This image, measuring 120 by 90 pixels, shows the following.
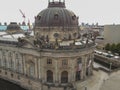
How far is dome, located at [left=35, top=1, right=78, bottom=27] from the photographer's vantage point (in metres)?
55.8

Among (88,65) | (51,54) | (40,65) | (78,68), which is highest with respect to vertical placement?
(51,54)

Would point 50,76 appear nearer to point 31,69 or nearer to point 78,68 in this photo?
point 31,69

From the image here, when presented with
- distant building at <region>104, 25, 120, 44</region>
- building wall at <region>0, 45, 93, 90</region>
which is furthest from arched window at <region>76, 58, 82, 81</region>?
distant building at <region>104, 25, 120, 44</region>

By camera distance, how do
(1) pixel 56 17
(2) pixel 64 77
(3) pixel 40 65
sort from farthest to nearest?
(1) pixel 56 17 < (2) pixel 64 77 < (3) pixel 40 65

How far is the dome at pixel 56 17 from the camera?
5584 cm

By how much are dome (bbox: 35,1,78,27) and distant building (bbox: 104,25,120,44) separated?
56290mm

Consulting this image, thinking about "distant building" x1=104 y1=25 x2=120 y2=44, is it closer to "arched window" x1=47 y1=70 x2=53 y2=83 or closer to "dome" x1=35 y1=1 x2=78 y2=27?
"dome" x1=35 y1=1 x2=78 y2=27

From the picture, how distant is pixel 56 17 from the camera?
2196 inches

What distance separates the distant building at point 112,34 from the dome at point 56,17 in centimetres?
5629

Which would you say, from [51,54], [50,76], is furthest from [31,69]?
[51,54]

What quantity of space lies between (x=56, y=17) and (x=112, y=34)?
215ft

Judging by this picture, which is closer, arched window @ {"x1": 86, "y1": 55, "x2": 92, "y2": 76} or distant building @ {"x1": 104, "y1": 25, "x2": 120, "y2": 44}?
arched window @ {"x1": 86, "y1": 55, "x2": 92, "y2": 76}

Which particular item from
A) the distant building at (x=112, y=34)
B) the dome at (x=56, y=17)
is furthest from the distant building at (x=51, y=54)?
the distant building at (x=112, y=34)

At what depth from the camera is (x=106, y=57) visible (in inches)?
3351
